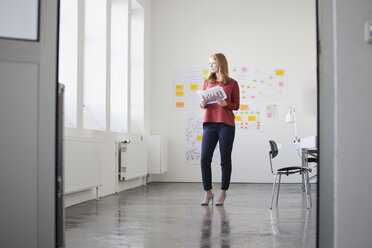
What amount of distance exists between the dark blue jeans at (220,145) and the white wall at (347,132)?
2.44 metres

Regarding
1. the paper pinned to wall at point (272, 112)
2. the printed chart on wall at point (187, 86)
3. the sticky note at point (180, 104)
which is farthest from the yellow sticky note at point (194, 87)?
the paper pinned to wall at point (272, 112)

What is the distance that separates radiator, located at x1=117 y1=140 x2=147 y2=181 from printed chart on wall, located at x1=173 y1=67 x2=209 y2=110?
1322 millimetres

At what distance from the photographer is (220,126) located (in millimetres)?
4191

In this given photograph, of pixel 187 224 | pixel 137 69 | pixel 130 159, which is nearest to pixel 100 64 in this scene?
pixel 130 159

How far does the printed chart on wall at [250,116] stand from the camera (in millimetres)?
7492

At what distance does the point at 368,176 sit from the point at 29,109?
1.33 meters

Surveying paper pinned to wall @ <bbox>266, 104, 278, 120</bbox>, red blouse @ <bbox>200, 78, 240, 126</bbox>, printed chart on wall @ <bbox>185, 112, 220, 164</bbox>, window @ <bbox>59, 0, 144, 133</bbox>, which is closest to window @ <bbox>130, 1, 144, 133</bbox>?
window @ <bbox>59, 0, 144, 133</bbox>

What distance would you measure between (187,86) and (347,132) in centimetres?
602

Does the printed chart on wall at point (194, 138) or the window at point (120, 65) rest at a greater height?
the window at point (120, 65)

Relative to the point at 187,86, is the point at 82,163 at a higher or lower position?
lower

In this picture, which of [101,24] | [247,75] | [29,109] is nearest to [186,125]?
[247,75]

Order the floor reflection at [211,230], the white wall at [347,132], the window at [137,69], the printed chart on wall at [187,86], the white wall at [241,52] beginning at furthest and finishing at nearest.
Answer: the printed chart on wall at [187,86], the white wall at [241,52], the window at [137,69], the floor reflection at [211,230], the white wall at [347,132]

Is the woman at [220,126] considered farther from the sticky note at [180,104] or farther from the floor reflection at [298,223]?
the sticky note at [180,104]

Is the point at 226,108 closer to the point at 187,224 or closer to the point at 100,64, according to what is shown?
the point at 187,224
